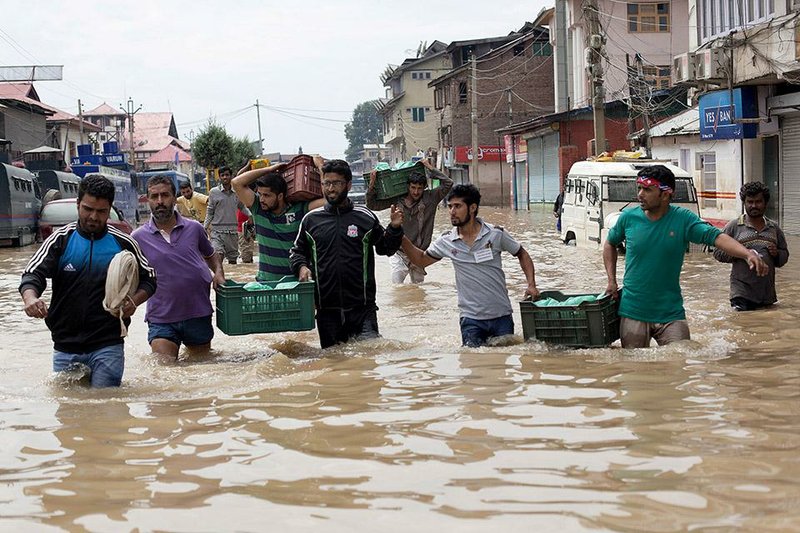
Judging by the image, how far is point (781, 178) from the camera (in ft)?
88.8

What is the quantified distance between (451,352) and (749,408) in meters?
3.03

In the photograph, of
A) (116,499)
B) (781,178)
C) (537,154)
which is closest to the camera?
(116,499)

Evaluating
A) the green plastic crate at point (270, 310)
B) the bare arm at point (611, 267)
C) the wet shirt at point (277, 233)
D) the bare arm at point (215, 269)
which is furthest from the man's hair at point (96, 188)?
the bare arm at point (611, 267)

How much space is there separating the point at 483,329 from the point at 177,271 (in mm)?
2478

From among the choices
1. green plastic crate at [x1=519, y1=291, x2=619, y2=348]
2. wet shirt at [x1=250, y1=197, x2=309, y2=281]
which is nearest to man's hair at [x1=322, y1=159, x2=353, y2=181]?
wet shirt at [x1=250, y1=197, x2=309, y2=281]

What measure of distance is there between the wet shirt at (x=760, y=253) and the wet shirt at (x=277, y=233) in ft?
12.2

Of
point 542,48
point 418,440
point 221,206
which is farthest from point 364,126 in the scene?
point 418,440

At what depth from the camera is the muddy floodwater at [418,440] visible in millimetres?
4668

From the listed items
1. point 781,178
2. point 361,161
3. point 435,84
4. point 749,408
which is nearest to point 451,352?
point 749,408

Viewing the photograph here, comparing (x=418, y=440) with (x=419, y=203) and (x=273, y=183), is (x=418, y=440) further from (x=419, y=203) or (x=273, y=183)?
(x=419, y=203)

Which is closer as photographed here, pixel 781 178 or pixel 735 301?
pixel 735 301

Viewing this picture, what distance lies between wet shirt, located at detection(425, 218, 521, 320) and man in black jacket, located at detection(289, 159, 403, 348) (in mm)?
423

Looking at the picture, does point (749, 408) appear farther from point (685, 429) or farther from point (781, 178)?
point (781, 178)

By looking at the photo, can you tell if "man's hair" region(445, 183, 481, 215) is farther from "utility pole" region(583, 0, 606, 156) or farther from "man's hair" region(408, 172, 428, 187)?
"utility pole" region(583, 0, 606, 156)
